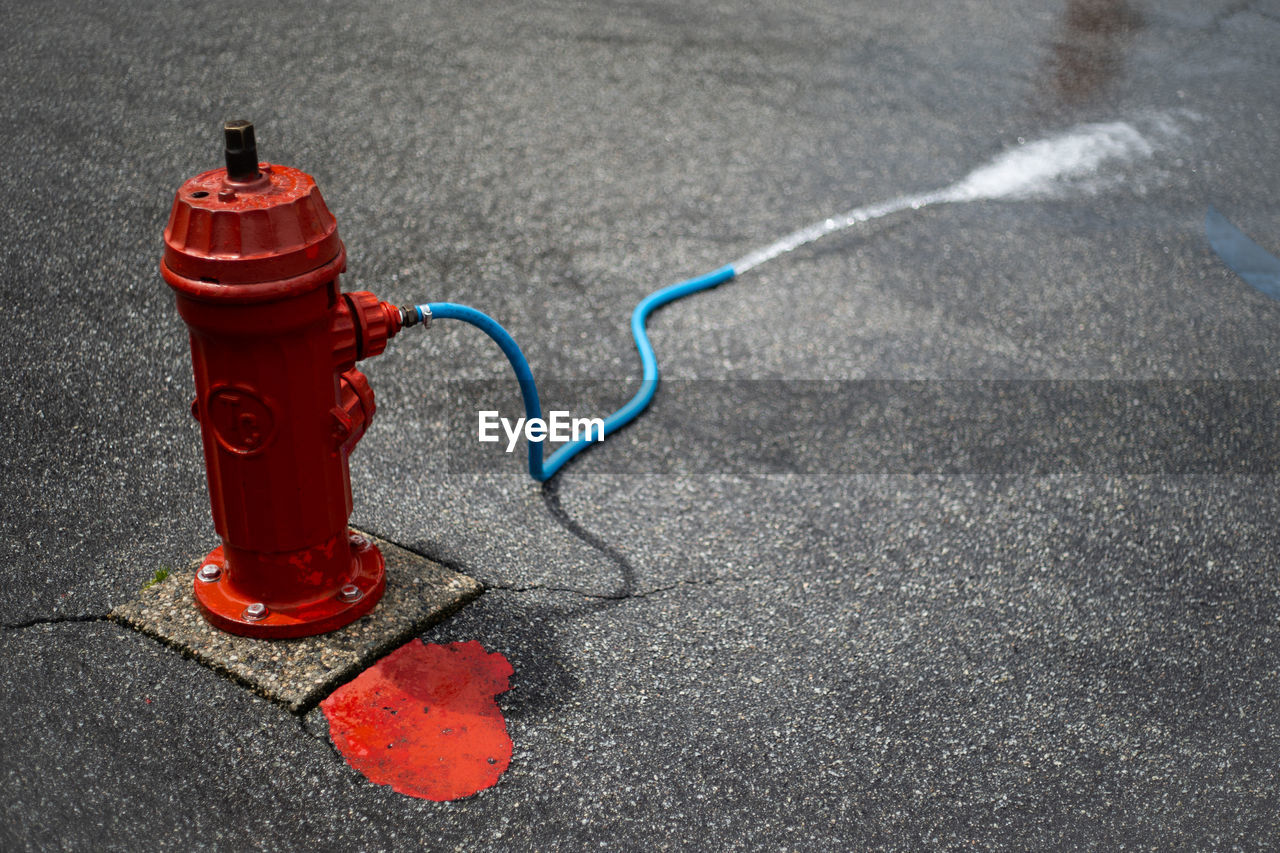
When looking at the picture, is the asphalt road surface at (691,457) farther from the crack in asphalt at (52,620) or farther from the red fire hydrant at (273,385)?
the red fire hydrant at (273,385)

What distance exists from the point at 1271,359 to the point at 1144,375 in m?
0.62

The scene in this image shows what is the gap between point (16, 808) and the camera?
2.10 metres

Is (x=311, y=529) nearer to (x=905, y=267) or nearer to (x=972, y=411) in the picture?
(x=972, y=411)

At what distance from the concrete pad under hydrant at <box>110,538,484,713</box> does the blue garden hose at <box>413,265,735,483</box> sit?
1.88ft

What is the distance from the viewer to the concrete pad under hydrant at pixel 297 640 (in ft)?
7.92

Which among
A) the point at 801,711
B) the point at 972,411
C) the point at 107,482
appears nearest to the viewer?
the point at 801,711

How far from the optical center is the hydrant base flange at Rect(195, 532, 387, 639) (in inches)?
98.3

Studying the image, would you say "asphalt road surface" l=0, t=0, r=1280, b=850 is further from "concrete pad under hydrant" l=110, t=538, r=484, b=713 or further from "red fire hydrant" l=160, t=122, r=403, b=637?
"red fire hydrant" l=160, t=122, r=403, b=637

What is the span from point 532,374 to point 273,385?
138cm

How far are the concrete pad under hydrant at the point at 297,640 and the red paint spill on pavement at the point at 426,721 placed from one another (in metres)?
0.05

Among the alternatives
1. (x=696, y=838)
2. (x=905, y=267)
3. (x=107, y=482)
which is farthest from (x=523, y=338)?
(x=696, y=838)

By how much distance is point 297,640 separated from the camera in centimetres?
252

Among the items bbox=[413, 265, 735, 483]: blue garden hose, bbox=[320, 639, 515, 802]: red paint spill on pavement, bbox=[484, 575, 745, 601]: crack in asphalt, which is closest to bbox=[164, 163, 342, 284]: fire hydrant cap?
bbox=[413, 265, 735, 483]: blue garden hose

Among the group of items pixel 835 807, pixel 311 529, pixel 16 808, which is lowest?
pixel 835 807
